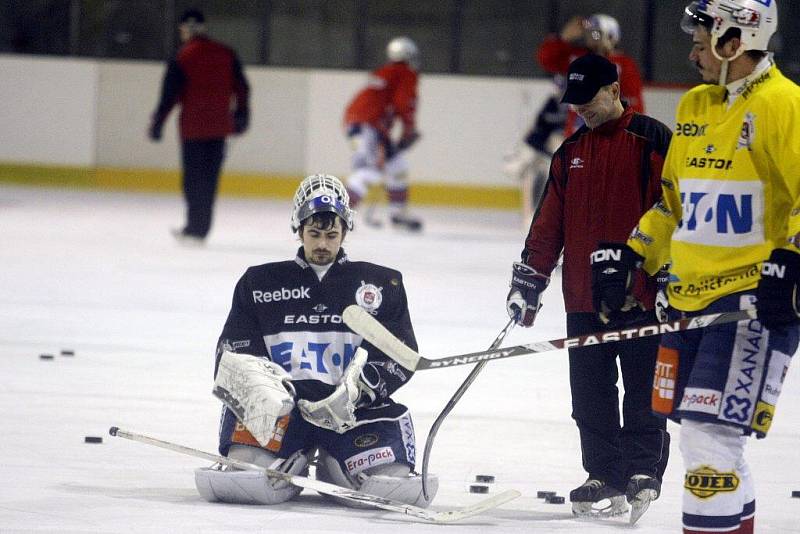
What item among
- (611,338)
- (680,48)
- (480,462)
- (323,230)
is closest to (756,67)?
(611,338)

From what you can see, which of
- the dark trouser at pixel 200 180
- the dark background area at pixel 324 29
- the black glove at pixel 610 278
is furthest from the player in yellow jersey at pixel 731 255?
the dark background area at pixel 324 29

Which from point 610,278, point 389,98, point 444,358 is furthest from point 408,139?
point 610,278

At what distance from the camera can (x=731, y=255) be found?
10.4 feet

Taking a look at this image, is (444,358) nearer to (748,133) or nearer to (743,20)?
(748,133)

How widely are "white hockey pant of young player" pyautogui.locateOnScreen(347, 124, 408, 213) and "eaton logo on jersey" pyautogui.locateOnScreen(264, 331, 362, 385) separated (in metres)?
7.35

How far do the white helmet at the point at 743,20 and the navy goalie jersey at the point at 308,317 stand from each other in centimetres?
127

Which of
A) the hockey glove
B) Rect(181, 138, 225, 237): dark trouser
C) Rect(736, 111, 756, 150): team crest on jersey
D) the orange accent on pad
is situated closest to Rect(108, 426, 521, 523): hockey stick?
the hockey glove

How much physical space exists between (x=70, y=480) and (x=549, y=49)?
6.10m

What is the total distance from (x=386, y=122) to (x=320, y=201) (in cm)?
773

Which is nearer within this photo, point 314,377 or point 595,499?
point 595,499

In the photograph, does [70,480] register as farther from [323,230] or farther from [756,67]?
[756,67]

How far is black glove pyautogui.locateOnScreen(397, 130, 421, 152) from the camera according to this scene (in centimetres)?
1175

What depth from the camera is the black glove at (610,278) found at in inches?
139

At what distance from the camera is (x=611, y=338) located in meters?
3.55
